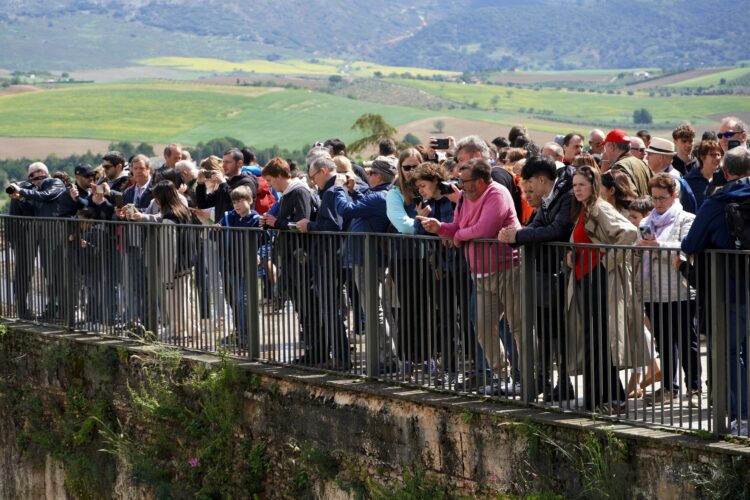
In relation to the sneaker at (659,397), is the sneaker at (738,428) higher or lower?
lower

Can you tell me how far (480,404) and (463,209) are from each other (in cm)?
136

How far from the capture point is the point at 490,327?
28.5ft

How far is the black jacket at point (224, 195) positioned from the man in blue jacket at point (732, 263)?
6484 millimetres

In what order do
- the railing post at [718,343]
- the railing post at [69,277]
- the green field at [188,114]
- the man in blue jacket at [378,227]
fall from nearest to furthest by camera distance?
1. the railing post at [718,343]
2. the man in blue jacket at [378,227]
3. the railing post at [69,277]
4. the green field at [188,114]

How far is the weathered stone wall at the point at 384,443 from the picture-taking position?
727cm

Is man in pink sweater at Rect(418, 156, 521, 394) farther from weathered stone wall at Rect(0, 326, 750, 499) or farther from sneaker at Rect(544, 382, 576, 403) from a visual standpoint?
weathered stone wall at Rect(0, 326, 750, 499)

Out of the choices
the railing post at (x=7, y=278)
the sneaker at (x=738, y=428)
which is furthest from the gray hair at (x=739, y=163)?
the railing post at (x=7, y=278)

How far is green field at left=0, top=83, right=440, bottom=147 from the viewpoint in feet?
442

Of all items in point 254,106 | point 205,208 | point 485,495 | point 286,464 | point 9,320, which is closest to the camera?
point 485,495

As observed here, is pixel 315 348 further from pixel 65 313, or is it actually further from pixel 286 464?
pixel 65 313

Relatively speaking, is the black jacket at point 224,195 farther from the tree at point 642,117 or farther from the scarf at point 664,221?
the tree at point 642,117

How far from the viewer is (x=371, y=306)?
9.68 metres

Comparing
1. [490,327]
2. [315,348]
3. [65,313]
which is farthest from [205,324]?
[490,327]

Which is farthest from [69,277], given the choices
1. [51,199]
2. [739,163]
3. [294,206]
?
[739,163]
